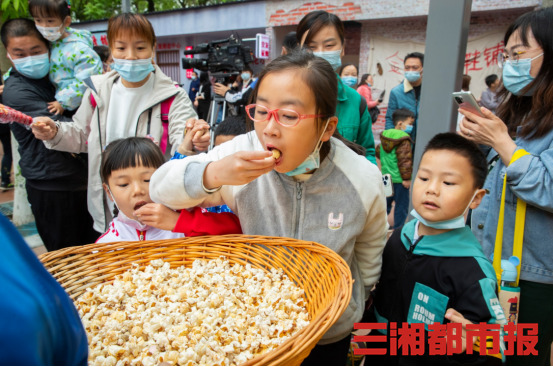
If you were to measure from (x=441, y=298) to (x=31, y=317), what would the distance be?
142cm

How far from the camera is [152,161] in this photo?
5.91 ft

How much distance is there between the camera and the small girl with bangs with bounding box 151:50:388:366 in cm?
126

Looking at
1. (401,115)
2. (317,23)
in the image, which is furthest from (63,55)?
(401,115)

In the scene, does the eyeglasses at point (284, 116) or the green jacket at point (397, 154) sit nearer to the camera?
the eyeglasses at point (284, 116)

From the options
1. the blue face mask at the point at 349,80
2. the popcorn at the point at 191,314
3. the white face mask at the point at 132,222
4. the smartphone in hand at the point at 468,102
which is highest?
the blue face mask at the point at 349,80

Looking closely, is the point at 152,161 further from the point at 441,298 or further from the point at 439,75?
the point at 439,75

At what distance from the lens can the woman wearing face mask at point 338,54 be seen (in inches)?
88.3

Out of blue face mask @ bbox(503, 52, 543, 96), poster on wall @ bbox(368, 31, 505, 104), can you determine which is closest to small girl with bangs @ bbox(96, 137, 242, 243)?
blue face mask @ bbox(503, 52, 543, 96)

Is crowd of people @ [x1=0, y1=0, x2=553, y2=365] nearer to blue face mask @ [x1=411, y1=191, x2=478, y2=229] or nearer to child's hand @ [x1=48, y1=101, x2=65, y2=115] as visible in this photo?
blue face mask @ [x1=411, y1=191, x2=478, y2=229]

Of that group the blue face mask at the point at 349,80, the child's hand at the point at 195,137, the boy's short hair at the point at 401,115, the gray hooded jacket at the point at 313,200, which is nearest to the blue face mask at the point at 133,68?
the child's hand at the point at 195,137

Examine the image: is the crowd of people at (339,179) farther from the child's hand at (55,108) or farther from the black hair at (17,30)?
the black hair at (17,30)

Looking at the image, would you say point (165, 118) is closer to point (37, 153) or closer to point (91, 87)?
point (91, 87)

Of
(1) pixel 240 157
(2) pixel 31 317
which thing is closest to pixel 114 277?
(1) pixel 240 157

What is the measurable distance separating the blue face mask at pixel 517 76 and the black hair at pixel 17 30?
2804mm
